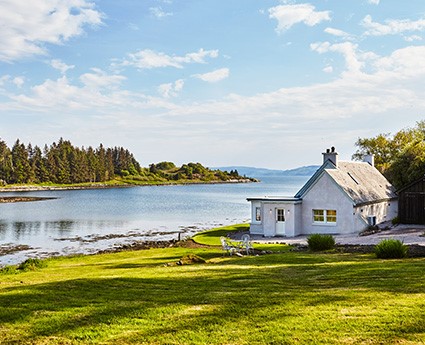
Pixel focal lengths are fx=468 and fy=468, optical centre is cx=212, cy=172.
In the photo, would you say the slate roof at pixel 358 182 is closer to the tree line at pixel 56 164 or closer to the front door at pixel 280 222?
the front door at pixel 280 222

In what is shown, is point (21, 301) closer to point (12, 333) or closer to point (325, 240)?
point (12, 333)

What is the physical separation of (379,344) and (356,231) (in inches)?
Answer: 1021

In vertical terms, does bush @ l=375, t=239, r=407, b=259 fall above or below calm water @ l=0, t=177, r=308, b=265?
above

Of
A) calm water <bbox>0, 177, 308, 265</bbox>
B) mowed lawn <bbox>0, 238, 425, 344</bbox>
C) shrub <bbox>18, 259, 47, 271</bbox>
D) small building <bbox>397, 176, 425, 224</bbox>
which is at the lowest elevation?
calm water <bbox>0, 177, 308, 265</bbox>

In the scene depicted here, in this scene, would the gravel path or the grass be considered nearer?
the grass

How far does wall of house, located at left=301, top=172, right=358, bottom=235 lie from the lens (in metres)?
31.3

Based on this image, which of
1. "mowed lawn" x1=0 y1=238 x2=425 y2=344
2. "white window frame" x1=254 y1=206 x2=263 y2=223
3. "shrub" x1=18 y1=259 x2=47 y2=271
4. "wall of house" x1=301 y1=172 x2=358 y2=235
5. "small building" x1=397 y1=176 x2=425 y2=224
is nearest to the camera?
"mowed lawn" x1=0 y1=238 x2=425 y2=344

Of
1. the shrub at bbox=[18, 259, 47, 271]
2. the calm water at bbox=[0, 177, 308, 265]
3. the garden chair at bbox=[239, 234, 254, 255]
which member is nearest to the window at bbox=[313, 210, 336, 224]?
the garden chair at bbox=[239, 234, 254, 255]

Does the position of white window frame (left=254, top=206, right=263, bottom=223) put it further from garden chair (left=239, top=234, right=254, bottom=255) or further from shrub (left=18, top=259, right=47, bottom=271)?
shrub (left=18, top=259, right=47, bottom=271)

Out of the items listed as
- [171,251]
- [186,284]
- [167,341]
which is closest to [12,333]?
[167,341]

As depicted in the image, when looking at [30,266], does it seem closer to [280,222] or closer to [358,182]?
[280,222]

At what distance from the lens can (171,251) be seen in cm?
2645

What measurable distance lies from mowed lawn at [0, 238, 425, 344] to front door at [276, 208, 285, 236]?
1960cm

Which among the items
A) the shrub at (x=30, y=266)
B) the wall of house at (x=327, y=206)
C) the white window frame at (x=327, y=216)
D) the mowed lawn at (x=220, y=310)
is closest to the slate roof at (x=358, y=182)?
the wall of house at (x=327, y=206)
